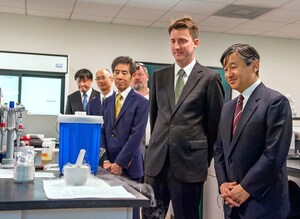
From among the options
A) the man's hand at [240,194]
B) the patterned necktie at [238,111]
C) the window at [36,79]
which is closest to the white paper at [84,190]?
the man's hand at [240,194]

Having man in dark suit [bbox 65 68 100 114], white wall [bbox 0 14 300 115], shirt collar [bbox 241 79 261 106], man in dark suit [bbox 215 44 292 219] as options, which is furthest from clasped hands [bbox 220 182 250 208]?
white wall [bbox 0 14 300 115]

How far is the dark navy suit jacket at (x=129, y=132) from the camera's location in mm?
2293

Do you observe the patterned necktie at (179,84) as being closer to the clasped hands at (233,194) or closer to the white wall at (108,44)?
the clasped hands at (233,194)

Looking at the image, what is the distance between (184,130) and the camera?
1.86 m

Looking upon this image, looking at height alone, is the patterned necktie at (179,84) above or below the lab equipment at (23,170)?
above

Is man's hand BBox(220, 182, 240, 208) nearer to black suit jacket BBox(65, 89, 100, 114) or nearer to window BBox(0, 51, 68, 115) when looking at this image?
black suit jacket BBox(65, 89, 100, 114)

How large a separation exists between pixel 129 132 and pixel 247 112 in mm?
804

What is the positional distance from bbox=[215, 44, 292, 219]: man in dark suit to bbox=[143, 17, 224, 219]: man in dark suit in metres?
0.09

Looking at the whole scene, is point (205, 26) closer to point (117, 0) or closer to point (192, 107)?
point (117, 0)

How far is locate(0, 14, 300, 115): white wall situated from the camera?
18.6ft

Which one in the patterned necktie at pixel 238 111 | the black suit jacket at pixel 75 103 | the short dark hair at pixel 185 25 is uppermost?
the short dark hair at pixel 185 25

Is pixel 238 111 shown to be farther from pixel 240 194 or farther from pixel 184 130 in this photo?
pixel 240 194

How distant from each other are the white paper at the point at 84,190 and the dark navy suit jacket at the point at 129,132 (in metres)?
0.89

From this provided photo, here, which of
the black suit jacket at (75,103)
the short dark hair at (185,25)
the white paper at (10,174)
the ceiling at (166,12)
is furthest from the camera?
the ceiling at (166,12)
